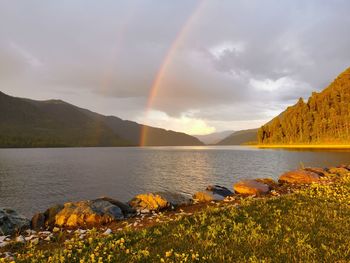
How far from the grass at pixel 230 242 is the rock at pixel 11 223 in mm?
5968

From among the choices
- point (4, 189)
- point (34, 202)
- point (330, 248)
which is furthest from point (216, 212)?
point (4, 189)

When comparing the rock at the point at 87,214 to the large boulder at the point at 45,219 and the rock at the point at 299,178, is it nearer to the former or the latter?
the large boulder at the point at 45,219

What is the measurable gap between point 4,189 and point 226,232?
138 feet

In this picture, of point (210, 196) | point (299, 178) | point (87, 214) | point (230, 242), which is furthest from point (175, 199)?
point (299, 178)

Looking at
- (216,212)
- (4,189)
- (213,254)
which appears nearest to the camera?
(213,254)

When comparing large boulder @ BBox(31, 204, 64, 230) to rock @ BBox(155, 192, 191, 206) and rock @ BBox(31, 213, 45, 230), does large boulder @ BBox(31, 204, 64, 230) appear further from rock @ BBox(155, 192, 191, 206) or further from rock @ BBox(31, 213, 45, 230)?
rock @ BBox(155, 192, 191, 206)

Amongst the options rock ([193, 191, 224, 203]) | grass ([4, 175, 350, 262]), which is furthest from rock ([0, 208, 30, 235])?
rock ([193, 191, 224, 203])

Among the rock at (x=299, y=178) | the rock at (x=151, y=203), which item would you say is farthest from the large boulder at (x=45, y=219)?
the rock at (x=299, y=178)

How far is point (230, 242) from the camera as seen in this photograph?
32.7 feet

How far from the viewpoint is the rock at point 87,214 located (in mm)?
18328

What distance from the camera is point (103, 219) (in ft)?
60.7

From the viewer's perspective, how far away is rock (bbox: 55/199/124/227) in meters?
18.3

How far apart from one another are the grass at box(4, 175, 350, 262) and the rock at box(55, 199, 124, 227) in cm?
511

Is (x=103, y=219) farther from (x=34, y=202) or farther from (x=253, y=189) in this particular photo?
(x=34, y=202)
